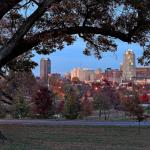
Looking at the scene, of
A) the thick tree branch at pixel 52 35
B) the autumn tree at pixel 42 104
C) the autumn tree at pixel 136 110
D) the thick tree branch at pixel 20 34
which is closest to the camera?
the thick tree branch at pixel 20 34

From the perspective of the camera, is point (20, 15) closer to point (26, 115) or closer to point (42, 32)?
point (42, 32)

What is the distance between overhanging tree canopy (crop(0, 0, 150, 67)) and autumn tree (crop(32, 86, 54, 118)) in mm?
34744

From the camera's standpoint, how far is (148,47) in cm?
2236

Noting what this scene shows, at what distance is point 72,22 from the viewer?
20719 mm

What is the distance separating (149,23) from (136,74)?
400ft

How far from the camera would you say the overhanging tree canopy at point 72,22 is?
19453 millimetres

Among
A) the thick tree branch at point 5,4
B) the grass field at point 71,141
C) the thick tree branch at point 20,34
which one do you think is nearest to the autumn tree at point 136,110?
the grass field at point 71,141

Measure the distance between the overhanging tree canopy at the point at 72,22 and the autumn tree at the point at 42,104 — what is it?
34.7 meters

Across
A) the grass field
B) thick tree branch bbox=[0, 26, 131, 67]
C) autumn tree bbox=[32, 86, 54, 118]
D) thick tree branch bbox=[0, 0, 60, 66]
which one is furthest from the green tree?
thick tree branch bbox=[0, 0, 60, 66]

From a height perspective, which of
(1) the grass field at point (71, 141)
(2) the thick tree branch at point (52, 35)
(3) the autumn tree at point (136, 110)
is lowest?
(1) the grass field at point (71, 141)

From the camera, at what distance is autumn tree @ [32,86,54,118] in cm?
5753

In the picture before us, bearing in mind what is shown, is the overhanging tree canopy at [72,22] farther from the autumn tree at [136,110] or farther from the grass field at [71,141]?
the autumn tree at [136,110]

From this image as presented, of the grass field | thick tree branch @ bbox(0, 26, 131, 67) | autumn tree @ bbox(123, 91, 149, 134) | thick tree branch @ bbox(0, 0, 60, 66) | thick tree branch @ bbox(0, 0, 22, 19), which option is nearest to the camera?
the grass field

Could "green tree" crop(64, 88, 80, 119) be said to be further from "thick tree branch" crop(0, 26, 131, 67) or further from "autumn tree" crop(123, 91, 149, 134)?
"thick tree branch" crop(0, 26, 131, 67)
